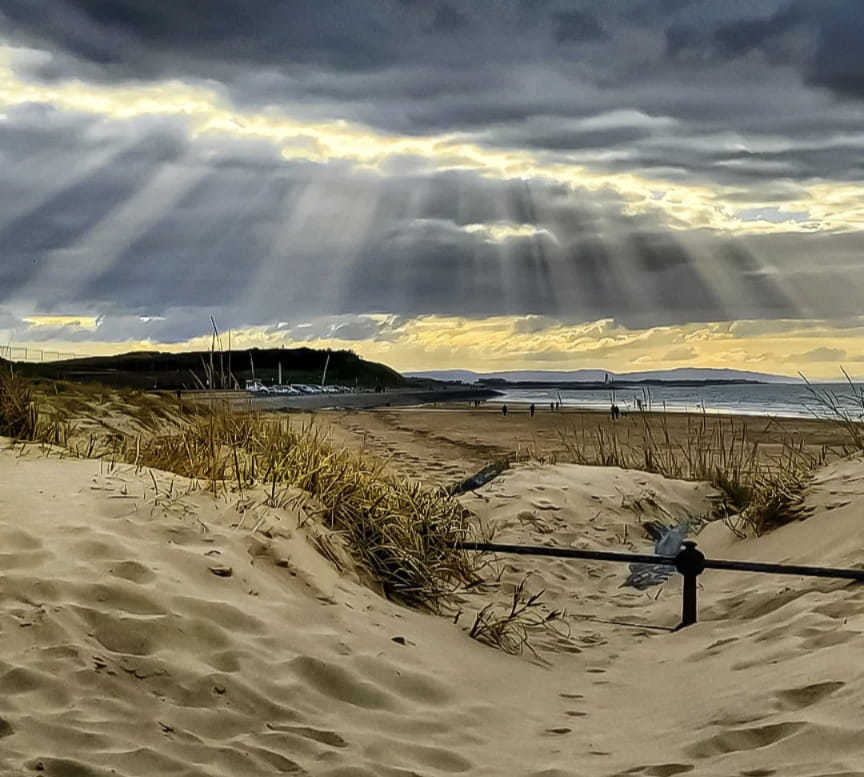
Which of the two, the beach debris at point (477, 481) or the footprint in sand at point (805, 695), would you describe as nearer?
the footprint in sand at point (805, 695)

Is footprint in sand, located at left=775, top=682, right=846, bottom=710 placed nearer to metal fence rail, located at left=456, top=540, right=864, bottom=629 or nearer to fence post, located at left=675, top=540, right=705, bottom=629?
metal fence rail, located at left=456, top=540, right=864, bottom=629

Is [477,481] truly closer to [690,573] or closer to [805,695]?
[690,573]

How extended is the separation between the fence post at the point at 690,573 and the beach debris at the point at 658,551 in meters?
1.31

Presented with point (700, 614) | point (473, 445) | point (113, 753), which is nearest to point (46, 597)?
point (113, 753)

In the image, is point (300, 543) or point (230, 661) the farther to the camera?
point (300, 543)

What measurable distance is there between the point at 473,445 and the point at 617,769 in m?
19.8

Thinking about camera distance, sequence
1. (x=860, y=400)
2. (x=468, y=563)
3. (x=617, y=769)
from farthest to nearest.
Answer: (x=860, y=400) < (x=468, y=563) < (x=617, y=769)

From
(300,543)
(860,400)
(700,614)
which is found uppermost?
(860,400)

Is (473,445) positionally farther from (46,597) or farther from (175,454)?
(46,597)

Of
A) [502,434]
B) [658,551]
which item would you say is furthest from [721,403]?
[658,551]

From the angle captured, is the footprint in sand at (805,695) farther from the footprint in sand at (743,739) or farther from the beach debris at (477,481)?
the beach debris at (477,481)

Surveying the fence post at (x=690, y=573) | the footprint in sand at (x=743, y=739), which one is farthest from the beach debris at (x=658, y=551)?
the footprint in sand at (x=743, y=739)

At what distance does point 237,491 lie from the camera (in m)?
7.04

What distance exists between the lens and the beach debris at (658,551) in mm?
9062
